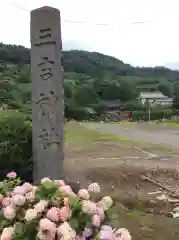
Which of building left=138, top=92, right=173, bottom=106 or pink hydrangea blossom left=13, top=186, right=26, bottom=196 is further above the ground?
pink hydrangea blossom left=13, top=186, right=26, bottom=196

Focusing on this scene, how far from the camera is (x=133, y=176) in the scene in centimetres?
641

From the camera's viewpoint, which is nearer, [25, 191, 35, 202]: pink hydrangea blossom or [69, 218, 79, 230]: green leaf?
[69, 218, 79, 230]: green leaf

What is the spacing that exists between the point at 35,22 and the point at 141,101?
36.2 metres

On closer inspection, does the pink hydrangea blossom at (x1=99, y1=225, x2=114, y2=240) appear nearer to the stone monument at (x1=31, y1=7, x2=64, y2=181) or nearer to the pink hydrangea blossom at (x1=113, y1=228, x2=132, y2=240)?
the pink hydrangea blossom at (x1=113, y1=228, x2=132, y2=240)

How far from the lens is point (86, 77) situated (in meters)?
33.8

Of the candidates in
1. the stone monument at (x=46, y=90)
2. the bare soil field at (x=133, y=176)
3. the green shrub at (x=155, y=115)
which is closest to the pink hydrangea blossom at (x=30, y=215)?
the bare soil field at (x=133, y=176)

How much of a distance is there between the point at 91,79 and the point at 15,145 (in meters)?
30.6

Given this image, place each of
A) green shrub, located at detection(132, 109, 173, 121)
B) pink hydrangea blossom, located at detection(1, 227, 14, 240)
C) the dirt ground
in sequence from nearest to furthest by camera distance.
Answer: pink hydrangea blossom, located at detection(1, 227, 14, 240) < the dirt ground < green shrub, located at detection(132, 109, 173, 121)

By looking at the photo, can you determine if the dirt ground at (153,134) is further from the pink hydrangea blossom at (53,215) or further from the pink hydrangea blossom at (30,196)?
the pink hydrangea blossom at (53,215)

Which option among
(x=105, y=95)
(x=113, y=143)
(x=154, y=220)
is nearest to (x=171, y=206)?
(x=154, y=220)

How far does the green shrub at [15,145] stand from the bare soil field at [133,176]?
3.73ft

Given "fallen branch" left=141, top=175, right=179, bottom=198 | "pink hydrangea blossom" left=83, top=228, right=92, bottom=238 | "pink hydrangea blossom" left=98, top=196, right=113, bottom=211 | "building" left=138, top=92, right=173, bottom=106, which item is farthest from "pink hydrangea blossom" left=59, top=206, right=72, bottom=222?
"building" left=138, top=92, right=173, bottom=106

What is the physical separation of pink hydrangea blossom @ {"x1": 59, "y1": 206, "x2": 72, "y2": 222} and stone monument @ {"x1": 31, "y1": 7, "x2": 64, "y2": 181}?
2633 mm

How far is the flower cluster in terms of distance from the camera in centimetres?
183
